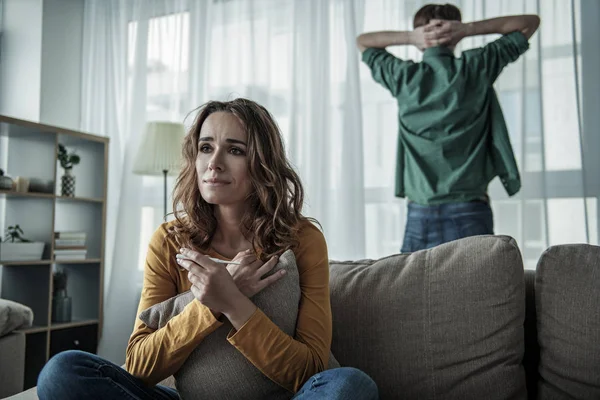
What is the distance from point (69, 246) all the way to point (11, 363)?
3.44 feet

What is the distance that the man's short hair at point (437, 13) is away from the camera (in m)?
2.43

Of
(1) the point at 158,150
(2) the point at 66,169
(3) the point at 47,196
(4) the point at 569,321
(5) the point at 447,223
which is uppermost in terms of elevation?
(1) the point at 158,150

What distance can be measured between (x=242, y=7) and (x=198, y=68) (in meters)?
0.47

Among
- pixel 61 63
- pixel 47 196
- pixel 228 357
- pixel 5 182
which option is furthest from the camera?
pixel 61 63

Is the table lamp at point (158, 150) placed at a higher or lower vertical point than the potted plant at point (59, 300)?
higher

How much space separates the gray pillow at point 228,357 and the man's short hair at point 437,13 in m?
1.42

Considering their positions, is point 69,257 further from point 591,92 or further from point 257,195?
point 591,92

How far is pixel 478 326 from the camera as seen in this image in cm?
152

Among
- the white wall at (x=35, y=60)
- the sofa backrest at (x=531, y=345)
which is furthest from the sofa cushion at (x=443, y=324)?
the white wall at (x=35, y=60)

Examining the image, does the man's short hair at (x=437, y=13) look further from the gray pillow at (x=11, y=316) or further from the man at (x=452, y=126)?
the gray pillow at (x=11, y=316)

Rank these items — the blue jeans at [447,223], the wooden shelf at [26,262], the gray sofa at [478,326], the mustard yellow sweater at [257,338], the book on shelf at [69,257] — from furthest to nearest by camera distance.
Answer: the book on shelf at [69,257], the wooden shelf at [26,262], the blue jeans at [447,223], the gray sofa at [478,326], the mustard yellow sweater at [257,338]

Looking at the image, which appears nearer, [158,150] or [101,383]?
[101,383]

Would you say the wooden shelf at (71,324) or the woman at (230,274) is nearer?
the woman at (230,274)

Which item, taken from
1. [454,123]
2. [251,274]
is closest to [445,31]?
[454,123]
